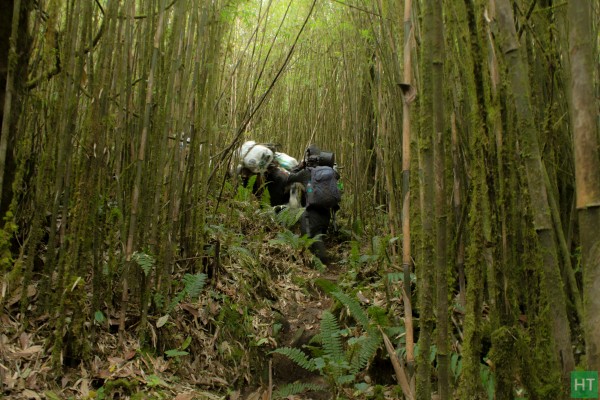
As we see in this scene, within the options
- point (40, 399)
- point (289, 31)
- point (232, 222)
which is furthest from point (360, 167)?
point (40, 399)

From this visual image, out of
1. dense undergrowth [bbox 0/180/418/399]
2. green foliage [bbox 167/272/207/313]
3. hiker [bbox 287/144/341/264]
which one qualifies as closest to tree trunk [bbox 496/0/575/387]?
dense undergrowth [bbox 0/180/418/399]

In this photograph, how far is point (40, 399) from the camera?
3.90 ft

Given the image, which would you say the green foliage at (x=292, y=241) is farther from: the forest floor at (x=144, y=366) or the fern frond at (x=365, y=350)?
the fern frond at (x=365, y=350)

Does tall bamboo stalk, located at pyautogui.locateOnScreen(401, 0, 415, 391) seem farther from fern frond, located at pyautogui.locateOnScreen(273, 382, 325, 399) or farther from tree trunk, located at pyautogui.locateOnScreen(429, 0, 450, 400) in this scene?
fern frond, located at pyautogui.locateOnScreen(273, 382, 325, 399)

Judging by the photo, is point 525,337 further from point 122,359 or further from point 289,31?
point 289,31

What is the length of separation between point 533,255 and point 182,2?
139 cm

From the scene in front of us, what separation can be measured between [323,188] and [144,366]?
193 cm

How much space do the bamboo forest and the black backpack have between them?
1.29ft

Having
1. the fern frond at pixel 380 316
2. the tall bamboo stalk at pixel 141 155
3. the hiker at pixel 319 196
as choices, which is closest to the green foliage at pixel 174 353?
the tall bamboo stalk at pixel 141 155

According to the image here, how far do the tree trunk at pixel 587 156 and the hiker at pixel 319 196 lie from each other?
2538 mm

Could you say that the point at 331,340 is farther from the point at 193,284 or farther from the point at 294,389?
the point at 193,284

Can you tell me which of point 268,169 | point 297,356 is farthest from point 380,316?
point 268,169

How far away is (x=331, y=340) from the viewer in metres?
1.78

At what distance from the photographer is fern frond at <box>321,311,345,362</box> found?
1.76 metres
